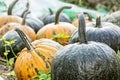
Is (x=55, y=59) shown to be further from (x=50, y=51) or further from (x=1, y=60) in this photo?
(x=1, y=60)

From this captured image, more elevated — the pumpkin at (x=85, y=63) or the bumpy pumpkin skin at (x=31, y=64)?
the pumpkin at (x=85, y=63)

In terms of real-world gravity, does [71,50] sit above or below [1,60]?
above

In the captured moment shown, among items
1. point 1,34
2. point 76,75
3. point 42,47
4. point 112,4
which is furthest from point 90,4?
point 76,75

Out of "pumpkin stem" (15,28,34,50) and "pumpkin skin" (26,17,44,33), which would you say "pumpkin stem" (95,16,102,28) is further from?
"pumpkin skin" (26,17,44,33)

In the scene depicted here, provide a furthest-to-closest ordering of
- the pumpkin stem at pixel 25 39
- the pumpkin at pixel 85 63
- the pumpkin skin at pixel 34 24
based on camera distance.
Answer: the pumpkin skin at pixel 34 24, the pumpkin stem at pixel 25 39, the pumpkin at pixel 85 63

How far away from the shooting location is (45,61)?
16.5 ft

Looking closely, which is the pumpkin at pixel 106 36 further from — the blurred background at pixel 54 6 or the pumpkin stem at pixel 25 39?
the blurred background at pixel 54 6

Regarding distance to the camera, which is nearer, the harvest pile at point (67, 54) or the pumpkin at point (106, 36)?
the harvest pile at point (67, 54)

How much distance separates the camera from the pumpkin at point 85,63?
13.5 ft

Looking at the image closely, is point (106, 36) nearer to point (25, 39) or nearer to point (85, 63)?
point (25, 39)

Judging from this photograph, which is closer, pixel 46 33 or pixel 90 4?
pixel 46 33

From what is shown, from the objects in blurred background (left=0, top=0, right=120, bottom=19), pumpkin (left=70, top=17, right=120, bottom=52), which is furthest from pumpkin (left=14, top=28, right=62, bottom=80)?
blurred background (left=0, top=0, right=120, bottom=19)

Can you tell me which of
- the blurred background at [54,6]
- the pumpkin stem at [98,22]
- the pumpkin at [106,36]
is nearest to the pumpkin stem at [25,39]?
the pumpkin at [106,36]

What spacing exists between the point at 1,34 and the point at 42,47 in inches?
Answer: 76.2
